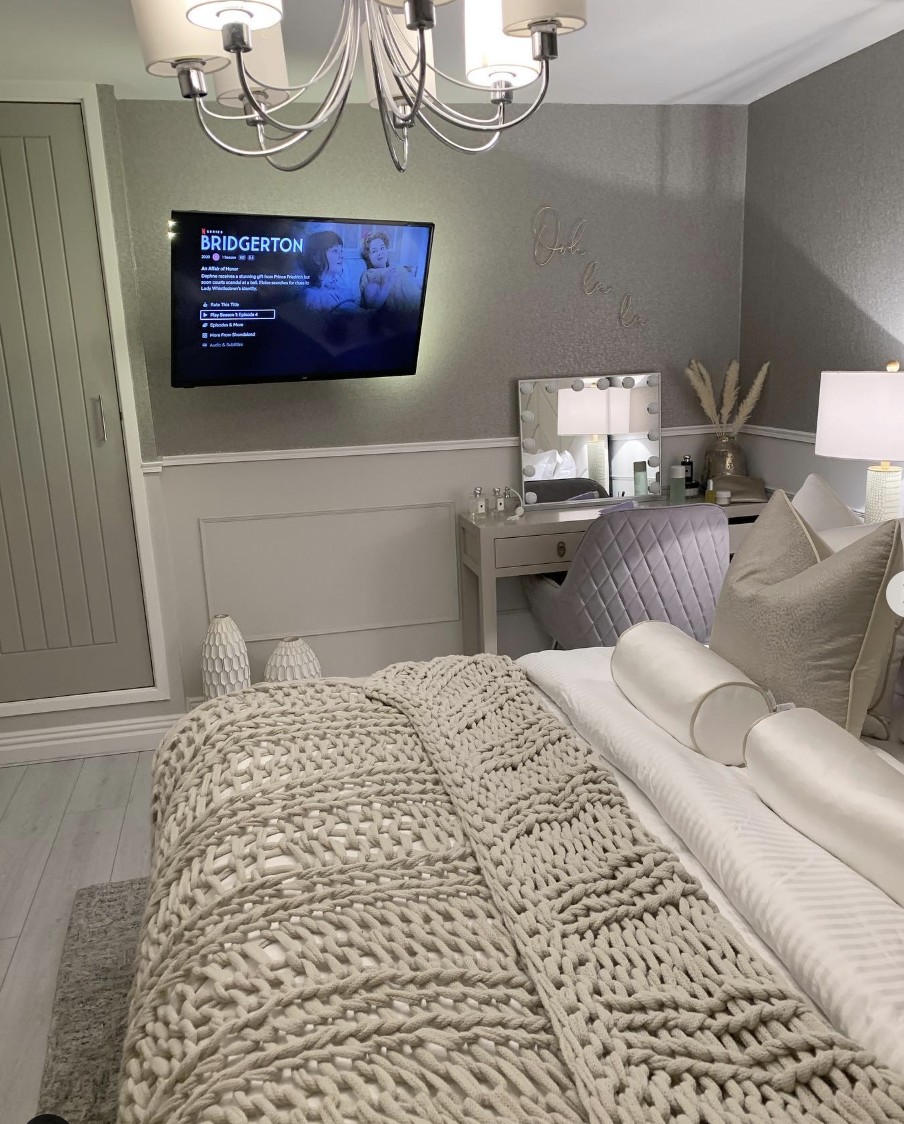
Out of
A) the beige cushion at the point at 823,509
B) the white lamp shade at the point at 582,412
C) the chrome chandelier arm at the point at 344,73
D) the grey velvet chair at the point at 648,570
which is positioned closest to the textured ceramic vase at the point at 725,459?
the white lamp shade at the point at 582,412

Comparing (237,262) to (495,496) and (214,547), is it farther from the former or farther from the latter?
(495,496)

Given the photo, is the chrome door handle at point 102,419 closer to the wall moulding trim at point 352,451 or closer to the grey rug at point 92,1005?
the wall moulding trim at point 352,451

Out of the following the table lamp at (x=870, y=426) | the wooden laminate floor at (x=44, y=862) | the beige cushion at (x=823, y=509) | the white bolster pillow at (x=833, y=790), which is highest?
the table lamp at (x=870, y=426)

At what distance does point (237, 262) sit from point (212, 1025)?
2.63 meters

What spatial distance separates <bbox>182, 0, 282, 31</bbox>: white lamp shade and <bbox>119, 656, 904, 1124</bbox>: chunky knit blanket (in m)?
1.14

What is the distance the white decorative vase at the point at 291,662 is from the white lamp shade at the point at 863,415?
6.35 ft

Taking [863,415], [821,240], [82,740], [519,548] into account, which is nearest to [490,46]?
[863,415]

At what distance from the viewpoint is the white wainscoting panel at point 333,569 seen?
3582 mm

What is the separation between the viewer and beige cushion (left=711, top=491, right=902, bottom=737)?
160 cm

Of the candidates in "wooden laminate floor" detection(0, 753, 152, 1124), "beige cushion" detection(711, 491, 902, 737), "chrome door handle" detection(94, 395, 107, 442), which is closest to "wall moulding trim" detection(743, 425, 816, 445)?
"beige cushion" detection(711, 491, 902, 737)

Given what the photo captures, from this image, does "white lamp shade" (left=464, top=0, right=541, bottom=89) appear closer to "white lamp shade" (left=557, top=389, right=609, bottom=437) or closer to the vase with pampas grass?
"white lamp shade" (left=557, top=389, right=609, bottom=437)

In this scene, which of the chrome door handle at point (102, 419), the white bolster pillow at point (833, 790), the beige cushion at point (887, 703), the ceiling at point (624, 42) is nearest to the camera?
the white bolster pillow at point (833, 790)

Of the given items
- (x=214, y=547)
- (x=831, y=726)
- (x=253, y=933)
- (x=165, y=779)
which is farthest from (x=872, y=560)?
(x=214, y=547)

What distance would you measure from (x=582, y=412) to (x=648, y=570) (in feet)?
3.40
